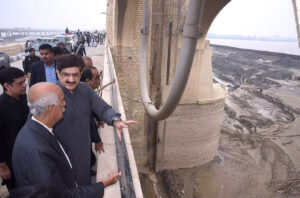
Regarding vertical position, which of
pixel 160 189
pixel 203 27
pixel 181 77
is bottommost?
pixel 160 189

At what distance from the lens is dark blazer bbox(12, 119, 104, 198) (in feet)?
3.86

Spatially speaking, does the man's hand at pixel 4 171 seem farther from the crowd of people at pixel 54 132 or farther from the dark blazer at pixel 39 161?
the dark blazer at pixel 39 161

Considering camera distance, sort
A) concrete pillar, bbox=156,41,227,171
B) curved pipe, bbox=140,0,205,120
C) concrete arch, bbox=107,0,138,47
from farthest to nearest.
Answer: concrete arch, bbox=107,0,138,47
concrete pillar, bbox=156,41,227,171
curved pipe, bbox=140,0,205,120

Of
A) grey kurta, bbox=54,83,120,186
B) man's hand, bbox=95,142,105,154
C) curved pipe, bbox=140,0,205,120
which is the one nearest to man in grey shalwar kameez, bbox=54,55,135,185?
grey kurta, bbox=54,83,120,186

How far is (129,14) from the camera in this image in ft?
31.6

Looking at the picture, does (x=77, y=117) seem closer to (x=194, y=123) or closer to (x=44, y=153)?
(x=44, y=153)

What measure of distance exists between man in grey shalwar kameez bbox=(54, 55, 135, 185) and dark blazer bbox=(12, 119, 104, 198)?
334mm

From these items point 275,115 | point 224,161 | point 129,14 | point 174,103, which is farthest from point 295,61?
point 174,103

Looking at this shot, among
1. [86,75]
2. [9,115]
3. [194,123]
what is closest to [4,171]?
[9,115]

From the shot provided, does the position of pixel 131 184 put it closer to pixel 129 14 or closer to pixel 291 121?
pixel 129 14

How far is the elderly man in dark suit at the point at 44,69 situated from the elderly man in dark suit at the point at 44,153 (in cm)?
209

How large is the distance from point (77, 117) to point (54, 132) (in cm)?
25

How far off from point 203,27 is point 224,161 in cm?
719

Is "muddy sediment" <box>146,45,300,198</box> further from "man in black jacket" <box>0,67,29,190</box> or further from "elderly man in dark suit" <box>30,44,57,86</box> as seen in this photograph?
"man in black jacket" <box>0,67,29,190</box>
